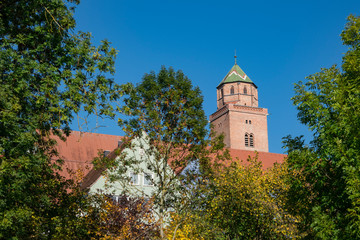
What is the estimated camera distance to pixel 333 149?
11695 millimetres

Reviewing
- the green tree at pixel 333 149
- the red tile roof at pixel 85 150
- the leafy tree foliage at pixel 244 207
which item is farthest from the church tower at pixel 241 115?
the green tree at pixel 333 149

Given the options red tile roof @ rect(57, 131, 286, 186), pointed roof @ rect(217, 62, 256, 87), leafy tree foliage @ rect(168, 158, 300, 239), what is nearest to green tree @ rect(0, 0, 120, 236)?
leafy tree foliage @ rect(168, 158, 300, 239)

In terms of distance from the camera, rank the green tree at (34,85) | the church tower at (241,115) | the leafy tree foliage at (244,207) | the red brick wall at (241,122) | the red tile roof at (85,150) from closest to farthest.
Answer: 1. the green tree at (34,85)
2. the leafy tree foliage at (244,207)
3. the red tile roof at (85,150)
4. the red brick wall at (241,122)
5. the church tower at (241,115)

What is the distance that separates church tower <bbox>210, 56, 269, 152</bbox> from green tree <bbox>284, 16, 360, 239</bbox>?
2107 inches

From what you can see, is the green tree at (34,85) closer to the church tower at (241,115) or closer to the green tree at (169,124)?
the green tree at (169,124)

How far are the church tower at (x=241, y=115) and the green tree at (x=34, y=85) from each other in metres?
57.9

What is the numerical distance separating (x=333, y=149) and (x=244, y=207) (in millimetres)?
10602

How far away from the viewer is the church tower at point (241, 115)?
7038 cm

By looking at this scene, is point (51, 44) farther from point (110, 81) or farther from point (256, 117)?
point (256, 117)

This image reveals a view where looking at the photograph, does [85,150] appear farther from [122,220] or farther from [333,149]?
[333,149]

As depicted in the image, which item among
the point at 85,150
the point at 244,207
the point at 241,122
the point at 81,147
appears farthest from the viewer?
the point at 241,122

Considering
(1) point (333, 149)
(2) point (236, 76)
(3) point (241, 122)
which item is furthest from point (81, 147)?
(2) point (236, 76)

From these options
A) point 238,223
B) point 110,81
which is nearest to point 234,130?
point 238,223

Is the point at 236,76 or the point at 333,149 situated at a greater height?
the point at 236,76
